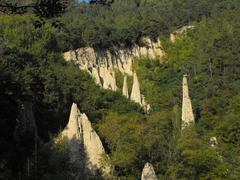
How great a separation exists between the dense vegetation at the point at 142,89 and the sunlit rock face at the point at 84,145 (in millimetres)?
942

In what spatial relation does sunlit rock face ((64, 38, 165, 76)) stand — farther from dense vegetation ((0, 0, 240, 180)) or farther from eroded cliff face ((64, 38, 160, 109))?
dense vegetation ((0, 0, 240, 180))

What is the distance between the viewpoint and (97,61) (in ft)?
204

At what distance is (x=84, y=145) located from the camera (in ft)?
93.1

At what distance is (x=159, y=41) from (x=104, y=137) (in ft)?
133

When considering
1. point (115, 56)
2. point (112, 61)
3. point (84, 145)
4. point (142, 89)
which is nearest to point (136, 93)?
point (142, 89)

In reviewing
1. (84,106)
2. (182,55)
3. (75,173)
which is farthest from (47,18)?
(182,55)

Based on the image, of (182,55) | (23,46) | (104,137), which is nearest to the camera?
(104,137)

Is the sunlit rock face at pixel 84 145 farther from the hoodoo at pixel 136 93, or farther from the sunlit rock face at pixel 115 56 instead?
the sunlit rock face at pixel 115 56

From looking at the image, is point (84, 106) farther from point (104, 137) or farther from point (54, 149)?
point (54, 149)

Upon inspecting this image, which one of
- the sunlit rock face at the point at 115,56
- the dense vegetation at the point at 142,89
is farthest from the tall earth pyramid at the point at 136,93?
the sunlit rock face at the point at 115,56

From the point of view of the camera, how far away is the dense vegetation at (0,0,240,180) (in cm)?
2491

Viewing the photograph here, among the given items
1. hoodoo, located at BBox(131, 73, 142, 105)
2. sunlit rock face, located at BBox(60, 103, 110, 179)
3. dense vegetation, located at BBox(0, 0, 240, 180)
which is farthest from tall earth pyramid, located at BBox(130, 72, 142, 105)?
sunlit rock face, located at BBox(60, 103, 110, 179)

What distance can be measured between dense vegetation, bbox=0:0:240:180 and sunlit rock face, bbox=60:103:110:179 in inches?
37.1

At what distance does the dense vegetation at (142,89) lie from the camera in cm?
2491
